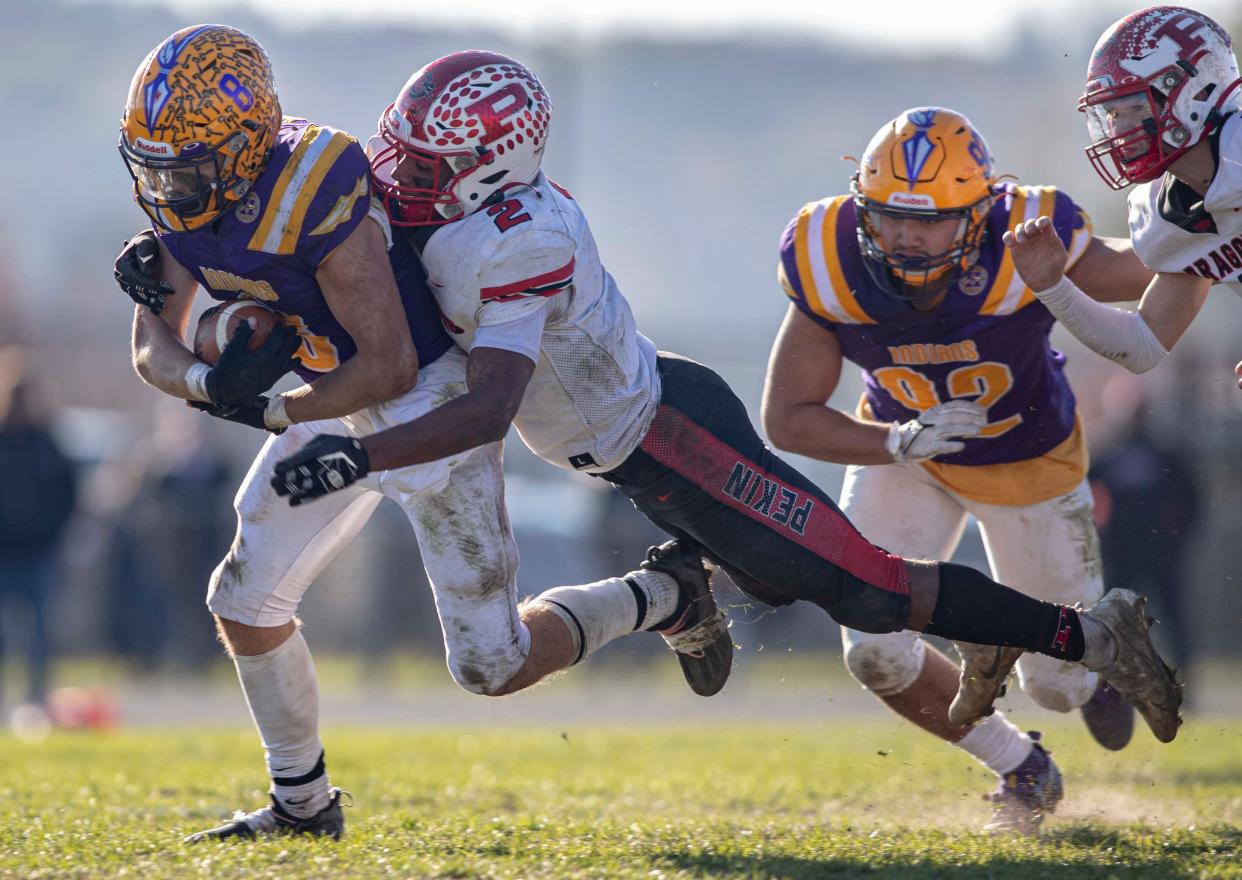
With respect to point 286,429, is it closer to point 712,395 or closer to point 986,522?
point 712,395

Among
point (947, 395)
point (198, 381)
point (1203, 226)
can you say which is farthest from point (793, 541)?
point (198, 381)

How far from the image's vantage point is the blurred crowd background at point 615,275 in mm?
9250

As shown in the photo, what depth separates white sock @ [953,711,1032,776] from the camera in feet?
16.7

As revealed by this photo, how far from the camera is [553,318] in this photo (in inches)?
173

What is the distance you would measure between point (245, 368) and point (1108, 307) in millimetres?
2399

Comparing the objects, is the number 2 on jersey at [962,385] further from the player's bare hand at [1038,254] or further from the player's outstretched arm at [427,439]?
the player's outstretched arm at [427,439]

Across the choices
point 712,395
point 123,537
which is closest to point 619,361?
point 712,395

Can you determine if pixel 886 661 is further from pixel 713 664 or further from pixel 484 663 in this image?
pixel 484 663

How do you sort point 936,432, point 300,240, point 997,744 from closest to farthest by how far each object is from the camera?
1. point 300,240
2. point 936,432
3. point 997,744

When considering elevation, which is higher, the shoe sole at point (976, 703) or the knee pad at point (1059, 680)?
the shoe sole at point (976, 703)

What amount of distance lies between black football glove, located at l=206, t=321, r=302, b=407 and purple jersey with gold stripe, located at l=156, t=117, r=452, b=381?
11 centimetres

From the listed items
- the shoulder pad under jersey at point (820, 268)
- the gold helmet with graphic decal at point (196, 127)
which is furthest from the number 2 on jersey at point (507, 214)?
the shoulder pad under jersey at point (820, 268)

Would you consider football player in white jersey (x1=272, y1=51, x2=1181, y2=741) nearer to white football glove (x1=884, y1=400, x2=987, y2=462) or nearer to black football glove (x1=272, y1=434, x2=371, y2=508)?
white football glove (x1=884, y1=400, x2=987, y2=462)

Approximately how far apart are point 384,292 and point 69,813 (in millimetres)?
2029
